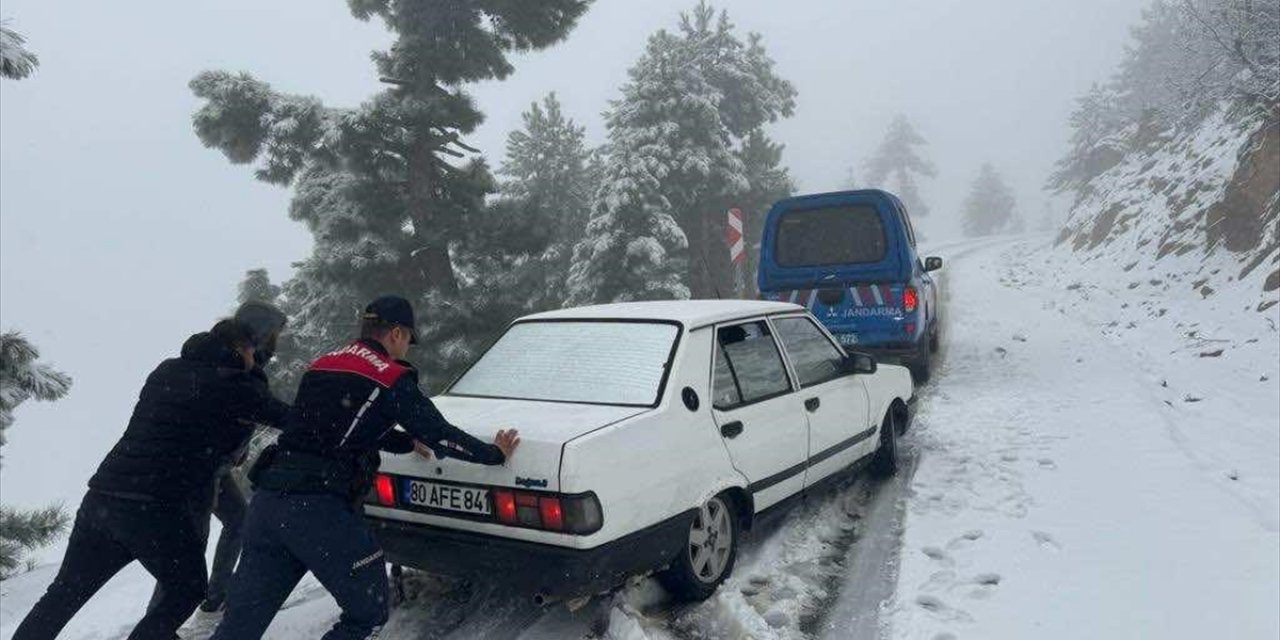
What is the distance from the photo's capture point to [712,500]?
4426 millimetres

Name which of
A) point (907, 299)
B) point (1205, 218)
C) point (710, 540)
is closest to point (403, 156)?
point (907, 299)

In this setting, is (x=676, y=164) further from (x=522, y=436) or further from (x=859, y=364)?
(x=522, y=436)

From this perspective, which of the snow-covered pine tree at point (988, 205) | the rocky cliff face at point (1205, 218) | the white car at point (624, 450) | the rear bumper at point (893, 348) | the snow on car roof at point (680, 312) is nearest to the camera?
the white car at point (624, 450)

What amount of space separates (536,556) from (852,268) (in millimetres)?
6692

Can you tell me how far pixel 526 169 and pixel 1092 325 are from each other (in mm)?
15983

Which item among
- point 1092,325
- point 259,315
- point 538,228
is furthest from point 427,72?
point 1092,325

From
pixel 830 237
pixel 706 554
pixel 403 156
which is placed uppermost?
pixel 403 156

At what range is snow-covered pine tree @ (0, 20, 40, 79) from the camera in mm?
4805

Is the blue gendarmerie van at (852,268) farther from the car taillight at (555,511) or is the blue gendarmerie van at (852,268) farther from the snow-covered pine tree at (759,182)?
the snow-covered pine tree at (759,182)

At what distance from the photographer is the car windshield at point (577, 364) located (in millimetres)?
4312

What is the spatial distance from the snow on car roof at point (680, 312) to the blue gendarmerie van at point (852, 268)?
406 cm

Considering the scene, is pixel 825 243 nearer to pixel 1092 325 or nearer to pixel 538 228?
pixel 538 228

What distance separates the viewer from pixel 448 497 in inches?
153

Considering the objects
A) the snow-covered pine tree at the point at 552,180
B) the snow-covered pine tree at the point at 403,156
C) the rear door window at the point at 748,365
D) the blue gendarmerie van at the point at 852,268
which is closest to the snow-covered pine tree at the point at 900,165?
the snow-covered pine tree at the point at 552,180
